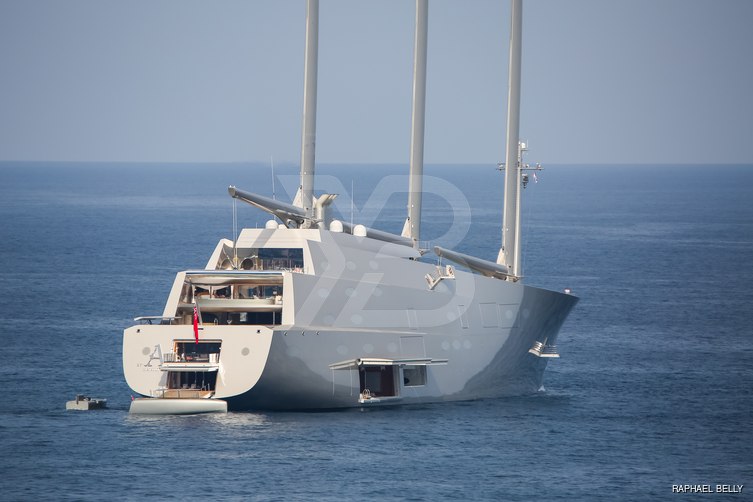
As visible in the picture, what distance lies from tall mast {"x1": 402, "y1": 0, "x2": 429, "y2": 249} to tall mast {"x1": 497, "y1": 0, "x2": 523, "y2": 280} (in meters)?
3.81

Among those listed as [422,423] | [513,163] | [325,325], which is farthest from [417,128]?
[422,423]

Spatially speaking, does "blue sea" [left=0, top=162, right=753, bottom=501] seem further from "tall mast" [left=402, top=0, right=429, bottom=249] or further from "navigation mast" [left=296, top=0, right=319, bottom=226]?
"tall mast" [left=402, top=0, right=429, bottom=249]

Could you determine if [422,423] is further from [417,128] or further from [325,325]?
[417,128]

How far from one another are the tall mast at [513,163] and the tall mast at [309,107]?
29.1 feet

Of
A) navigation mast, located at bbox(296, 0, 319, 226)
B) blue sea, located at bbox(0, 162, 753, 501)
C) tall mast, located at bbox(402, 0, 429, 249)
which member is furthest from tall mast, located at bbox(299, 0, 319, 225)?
tall mast, located at bbox(402, 0, 429, 249)

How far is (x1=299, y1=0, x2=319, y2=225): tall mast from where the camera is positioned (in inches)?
2387

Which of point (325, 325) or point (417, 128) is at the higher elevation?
point (417, 128)

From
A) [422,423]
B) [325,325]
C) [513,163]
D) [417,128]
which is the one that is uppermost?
[417,128]

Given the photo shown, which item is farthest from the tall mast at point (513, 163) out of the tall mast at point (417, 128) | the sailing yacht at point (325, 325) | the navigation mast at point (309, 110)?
the navigation mast at point (309, 110)

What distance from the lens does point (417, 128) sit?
6506cm

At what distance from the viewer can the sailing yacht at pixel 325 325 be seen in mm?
51469

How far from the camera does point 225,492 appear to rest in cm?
4319

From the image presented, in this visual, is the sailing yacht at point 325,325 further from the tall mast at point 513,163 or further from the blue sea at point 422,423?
the tall mast at point 513,163

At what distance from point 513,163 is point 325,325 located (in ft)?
53.4
